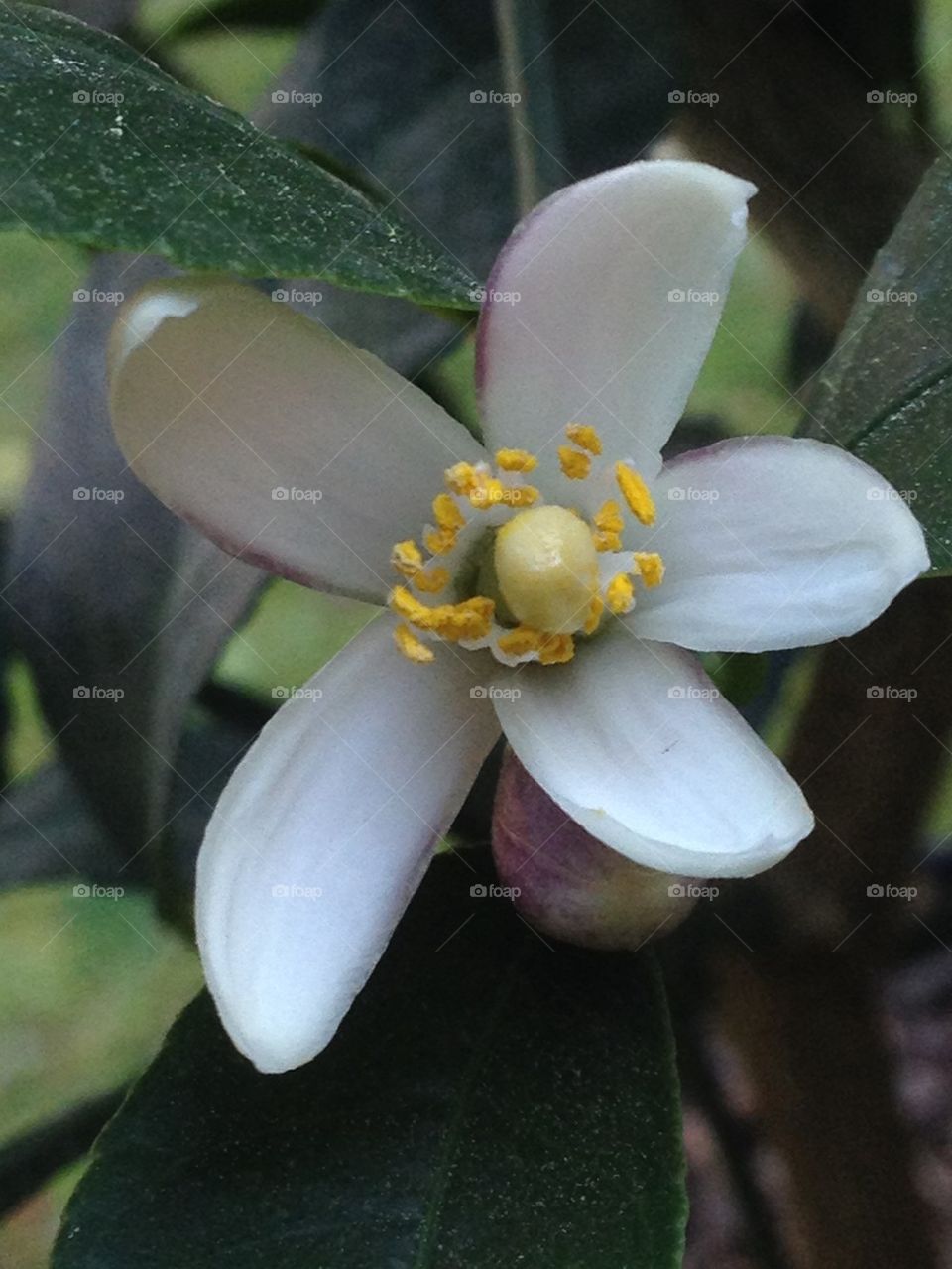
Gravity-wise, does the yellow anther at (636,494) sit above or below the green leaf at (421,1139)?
above

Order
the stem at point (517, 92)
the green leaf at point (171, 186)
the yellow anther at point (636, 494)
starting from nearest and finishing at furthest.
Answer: the green leaf at point (171, 186) < the yellow anther at point (636, 494) < the stem at point (517, 92)

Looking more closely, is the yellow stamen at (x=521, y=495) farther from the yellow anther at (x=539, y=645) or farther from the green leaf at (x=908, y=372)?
the green leaf at (x=908, y=372)

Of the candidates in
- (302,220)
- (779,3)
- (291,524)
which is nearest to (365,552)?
(291,524)

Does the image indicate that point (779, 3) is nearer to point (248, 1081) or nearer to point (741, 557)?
point (741, 557)

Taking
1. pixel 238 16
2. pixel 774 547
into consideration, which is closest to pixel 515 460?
pixel 774 547

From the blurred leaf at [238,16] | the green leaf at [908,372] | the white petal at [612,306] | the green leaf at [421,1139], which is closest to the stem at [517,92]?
the blurred leaf at [238,16]

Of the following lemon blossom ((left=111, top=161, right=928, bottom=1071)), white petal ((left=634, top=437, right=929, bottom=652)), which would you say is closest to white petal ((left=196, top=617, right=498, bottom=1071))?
lemon blossom ((left=111, top=161, right=928, bottom=1071))
